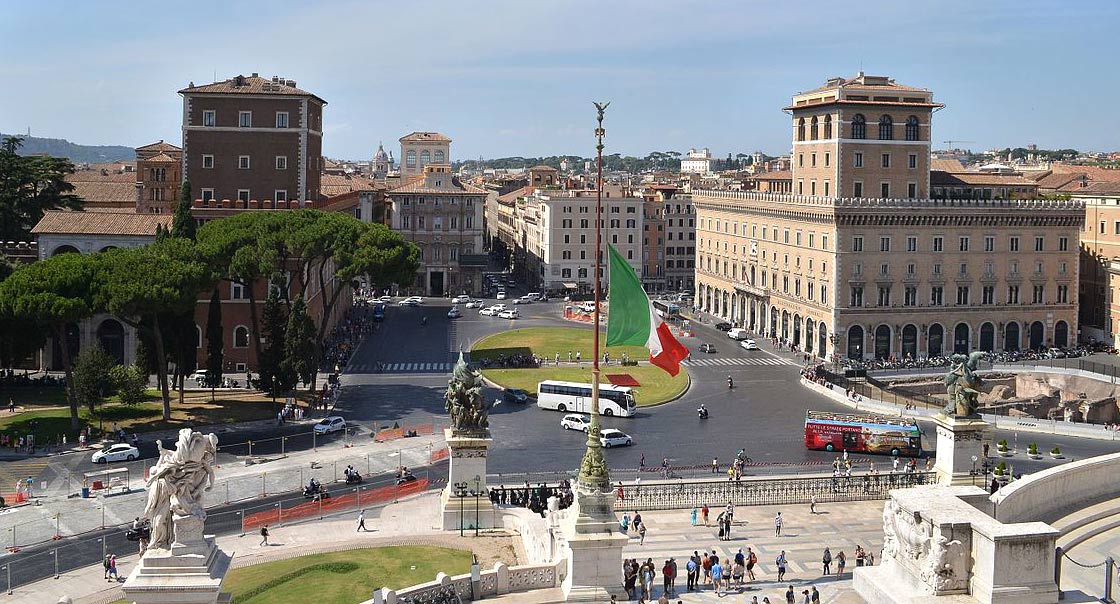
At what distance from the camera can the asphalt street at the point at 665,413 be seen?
171ft

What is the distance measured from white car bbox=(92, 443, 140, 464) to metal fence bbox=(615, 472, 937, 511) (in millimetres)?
21980

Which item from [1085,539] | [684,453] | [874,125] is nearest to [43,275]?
[684,453]

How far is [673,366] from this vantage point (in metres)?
30.5

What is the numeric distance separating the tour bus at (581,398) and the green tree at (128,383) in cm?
1971

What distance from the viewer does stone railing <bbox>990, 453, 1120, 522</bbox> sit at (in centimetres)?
3022

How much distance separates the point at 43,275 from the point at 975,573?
4554cm

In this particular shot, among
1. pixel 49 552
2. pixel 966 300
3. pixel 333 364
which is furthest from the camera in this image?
pixel 966 300

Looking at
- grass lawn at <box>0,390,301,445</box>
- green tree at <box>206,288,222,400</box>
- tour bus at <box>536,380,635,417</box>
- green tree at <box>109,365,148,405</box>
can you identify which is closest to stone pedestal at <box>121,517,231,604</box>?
grass lawn at <box>0,390,301,445</box>

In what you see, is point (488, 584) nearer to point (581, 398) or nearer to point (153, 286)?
point (153, 286)

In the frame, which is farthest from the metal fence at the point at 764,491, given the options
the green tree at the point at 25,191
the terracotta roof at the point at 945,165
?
the terracotta roof at the point at 945,165

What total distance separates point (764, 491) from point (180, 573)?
24.5 meters

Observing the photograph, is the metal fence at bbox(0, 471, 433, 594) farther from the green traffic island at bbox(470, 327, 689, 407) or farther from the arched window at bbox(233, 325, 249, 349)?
the arched window at bbox(233, 325, 249, 349)

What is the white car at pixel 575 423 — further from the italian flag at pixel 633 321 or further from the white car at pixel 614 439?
the italian flag at pixel 633 321

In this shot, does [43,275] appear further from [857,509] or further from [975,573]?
[975,573]
